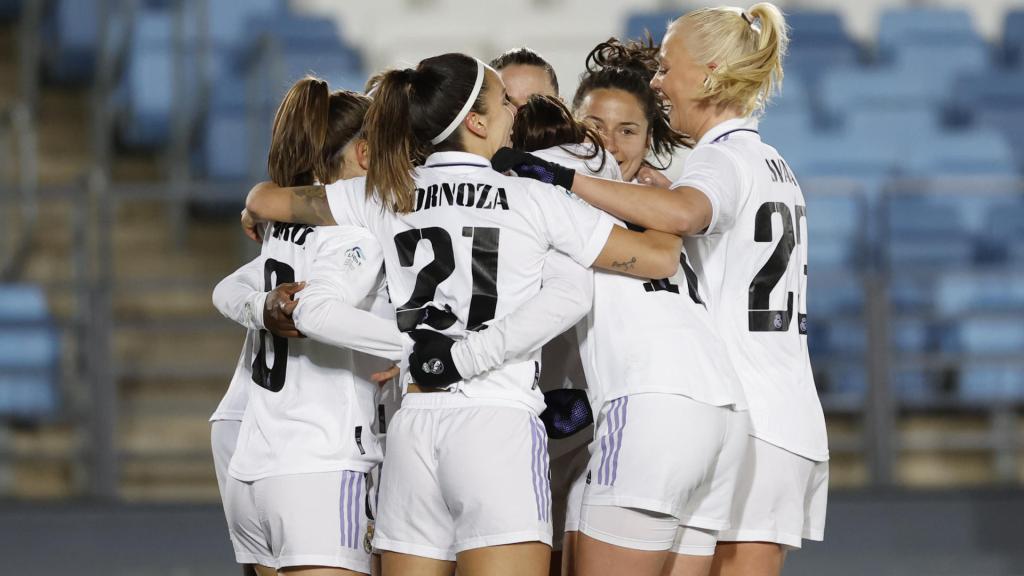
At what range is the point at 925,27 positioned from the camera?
9562 millimetres

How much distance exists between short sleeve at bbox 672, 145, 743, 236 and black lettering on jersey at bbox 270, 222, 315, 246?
848mm

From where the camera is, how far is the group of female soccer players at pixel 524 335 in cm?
260

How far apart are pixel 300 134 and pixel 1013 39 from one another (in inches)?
309

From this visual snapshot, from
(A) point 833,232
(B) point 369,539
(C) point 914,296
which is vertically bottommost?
(B) point 369,539

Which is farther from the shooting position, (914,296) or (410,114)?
(914,296)

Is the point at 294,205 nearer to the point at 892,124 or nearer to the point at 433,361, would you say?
the point at 433,361

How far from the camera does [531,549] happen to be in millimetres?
2551

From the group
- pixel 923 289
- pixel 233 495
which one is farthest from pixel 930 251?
pixel 233 495

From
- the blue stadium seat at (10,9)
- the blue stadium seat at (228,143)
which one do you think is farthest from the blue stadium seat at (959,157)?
the blue stadium seat at (10,9)

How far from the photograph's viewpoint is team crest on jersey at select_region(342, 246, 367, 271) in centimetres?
282

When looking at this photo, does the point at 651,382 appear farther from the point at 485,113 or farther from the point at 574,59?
the point at 574,59

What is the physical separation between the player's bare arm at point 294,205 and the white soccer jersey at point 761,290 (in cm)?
80

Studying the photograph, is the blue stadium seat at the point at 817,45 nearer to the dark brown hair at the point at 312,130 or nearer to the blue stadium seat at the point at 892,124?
the blue stadium seat at the point at 892,124

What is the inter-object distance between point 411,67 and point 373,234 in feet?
1.22
